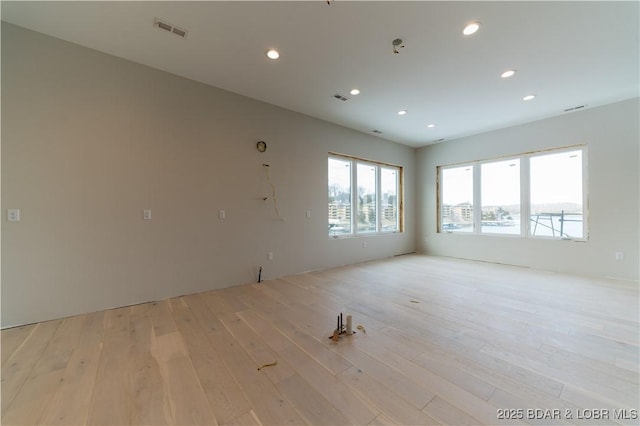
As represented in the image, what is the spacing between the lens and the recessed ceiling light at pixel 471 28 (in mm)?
2355

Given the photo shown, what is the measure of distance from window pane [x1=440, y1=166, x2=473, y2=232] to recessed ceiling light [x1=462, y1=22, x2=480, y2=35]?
412cm

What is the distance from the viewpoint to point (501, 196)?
5434 millimetres

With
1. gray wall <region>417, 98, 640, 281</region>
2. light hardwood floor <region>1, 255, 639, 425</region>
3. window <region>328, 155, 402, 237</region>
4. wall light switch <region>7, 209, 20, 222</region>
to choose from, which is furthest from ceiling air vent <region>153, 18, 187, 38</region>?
gray wall <region>417, 98, 640, 281</region>

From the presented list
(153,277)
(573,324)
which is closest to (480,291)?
(573,324)

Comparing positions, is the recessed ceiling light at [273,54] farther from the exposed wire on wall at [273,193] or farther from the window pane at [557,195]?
the window pane at [557,195]

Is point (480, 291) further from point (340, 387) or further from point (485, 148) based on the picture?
point (485, 148)

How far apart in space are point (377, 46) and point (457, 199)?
15.5ft

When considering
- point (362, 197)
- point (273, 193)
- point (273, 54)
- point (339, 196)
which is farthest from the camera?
point (362, 197)

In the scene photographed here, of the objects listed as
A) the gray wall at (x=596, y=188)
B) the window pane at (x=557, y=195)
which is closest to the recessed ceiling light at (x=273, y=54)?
the gray wall at (x=596, y=188)

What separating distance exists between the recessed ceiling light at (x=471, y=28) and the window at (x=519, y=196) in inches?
153

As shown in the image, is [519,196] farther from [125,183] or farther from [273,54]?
[125,183]

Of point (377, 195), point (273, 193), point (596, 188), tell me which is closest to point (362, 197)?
point (377, 195)

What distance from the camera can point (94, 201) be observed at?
110 inches

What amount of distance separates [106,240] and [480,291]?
16.3ft
